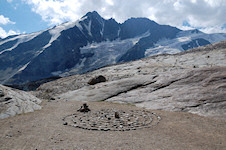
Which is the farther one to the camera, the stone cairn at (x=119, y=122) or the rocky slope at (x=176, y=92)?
the rocky slope at (x=176, y=92)

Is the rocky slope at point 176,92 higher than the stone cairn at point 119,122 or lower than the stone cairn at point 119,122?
higher

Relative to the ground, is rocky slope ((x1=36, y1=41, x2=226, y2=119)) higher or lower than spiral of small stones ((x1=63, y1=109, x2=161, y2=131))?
higher

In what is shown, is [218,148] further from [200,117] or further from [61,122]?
[61,122]

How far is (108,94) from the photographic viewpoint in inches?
1049

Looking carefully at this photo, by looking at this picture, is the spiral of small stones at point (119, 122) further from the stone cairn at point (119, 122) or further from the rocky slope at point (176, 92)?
the rocky slope at point (176, 92)

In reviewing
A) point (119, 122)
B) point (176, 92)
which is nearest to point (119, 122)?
point (119, 122)

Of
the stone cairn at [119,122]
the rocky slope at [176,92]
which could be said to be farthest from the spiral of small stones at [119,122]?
the rocky slope at [176,92]

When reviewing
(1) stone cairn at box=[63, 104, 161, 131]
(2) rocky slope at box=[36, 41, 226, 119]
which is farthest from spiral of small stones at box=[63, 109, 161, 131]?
(2) rocky slope at box=[36, 41, 226, 119]

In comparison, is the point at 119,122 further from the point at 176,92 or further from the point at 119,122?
the point at 176,92

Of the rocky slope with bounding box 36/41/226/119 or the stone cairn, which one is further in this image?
the rocky slope with bounding box 36/41/226/119

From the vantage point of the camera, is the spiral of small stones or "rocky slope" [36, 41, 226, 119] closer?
the spiral of small stones

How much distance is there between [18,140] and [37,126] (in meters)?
2.90

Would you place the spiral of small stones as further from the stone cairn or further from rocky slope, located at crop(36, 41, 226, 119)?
rocky slope, located at crop(36, 41, 226, 119)

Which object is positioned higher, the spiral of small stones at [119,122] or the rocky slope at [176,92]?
the rocky slope at [176,92]
